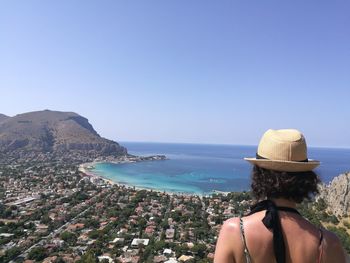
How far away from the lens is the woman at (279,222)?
3.22 ft

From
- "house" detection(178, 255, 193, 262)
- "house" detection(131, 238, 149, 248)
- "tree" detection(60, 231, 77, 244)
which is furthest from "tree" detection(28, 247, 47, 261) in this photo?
"house" detection(178, 255, 193, 262)

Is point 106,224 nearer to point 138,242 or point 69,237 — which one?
point 69,237

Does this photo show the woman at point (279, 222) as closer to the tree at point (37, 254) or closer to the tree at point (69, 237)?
the tree at point (37, 254)

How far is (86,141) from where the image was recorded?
88.2 meters

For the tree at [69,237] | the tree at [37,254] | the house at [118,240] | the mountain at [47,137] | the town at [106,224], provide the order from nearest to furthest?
the tree at [37,254], the town at [106,224], the house at [118,240], the tree at [69,237], the mountain at [47,137]

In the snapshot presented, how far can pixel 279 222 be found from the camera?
3.32 feet

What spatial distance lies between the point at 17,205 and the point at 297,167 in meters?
30.8

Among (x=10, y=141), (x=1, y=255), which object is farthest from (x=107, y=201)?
(x=10, y=141)

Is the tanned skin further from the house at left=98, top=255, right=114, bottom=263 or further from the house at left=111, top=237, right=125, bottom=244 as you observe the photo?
the house at left=111, top=237, right=125, bottom=244

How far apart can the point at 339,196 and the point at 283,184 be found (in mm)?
21293

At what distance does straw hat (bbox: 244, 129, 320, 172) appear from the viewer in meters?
1.06

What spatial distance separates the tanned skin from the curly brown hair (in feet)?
0.33

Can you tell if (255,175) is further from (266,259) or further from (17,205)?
(17,205)

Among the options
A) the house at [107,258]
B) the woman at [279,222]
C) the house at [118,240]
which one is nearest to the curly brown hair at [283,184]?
the woman at [279,222]
